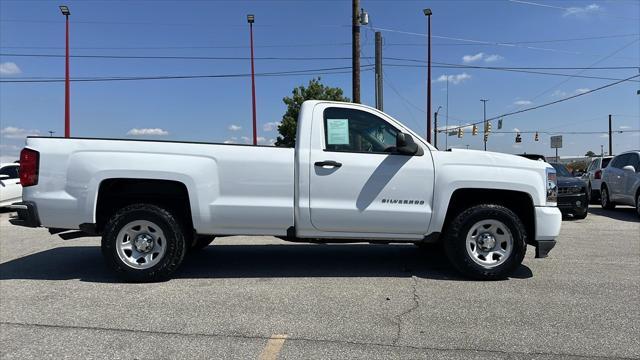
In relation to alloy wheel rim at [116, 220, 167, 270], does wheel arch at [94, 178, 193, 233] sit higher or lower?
higher

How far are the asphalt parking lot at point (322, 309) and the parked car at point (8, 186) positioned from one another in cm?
779

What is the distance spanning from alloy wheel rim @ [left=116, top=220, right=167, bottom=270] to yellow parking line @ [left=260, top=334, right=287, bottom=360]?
2.18m

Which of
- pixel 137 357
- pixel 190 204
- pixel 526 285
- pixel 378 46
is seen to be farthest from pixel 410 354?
pixel 378 46

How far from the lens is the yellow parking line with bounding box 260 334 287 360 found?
3.66 metres

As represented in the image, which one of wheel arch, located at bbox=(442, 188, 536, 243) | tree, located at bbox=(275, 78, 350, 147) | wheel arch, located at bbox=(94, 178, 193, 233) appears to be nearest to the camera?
wheel arch, located at bbox=(94, 178, 193, 233)

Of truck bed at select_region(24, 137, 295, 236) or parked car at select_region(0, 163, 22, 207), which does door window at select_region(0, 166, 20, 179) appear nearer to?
parked car at select_region(0, 163, 22, 207)

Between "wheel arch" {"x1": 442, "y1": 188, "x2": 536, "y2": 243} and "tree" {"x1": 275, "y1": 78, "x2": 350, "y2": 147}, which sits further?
"tree" {"x1": 275, "y1": 78, "x2": 350, "y2": 147}

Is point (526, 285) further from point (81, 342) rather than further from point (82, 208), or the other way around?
point (82, 208)

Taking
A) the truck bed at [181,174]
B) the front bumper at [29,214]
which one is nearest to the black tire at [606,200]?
the truck bed at [181,174]

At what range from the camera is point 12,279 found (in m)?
5.89

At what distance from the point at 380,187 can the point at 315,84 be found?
30717mm

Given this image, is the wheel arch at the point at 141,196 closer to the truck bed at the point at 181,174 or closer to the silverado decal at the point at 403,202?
the truck bed at the point at 181,174

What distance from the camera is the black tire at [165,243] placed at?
5582 mm

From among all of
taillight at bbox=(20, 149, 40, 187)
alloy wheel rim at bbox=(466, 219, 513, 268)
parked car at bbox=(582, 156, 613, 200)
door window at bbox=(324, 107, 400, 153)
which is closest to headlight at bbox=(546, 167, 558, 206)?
alloy wheel rim at bbox=(466, 219, 513, 268)
